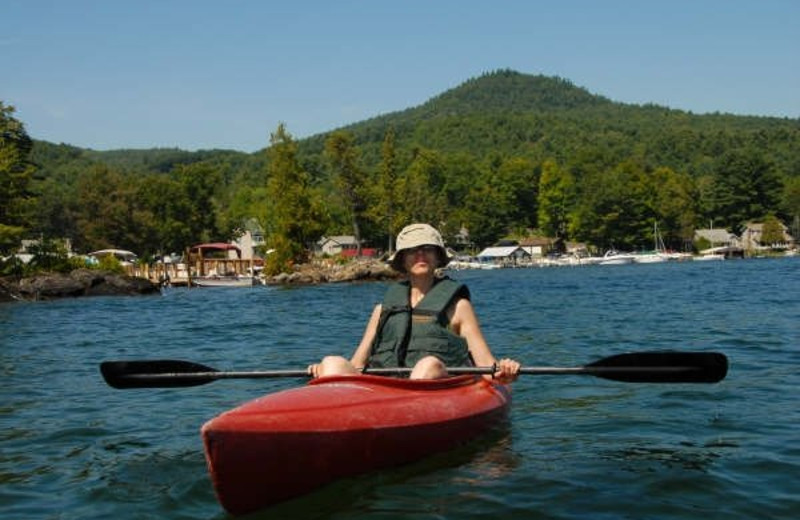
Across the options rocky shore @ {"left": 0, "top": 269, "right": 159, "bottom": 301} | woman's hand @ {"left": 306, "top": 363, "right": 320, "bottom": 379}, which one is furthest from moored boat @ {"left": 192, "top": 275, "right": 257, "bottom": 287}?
woman's hand @ {"left": 306, "top": 363, "right": 320, "bottom": 379}

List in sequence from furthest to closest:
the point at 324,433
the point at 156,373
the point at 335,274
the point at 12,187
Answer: the point at 335,274
the point at 12,187
the point at 156,373
the point at 324,433

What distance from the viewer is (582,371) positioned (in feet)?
23.3

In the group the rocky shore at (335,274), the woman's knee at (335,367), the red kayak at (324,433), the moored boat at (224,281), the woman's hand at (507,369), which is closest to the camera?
the red kayak at (324,433)

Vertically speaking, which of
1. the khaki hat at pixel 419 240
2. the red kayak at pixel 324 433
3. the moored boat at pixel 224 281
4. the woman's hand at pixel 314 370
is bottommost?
the moored boat at pixel 224 281

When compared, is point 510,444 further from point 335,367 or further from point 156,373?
point 156,373

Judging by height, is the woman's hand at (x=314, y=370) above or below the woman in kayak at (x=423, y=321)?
below

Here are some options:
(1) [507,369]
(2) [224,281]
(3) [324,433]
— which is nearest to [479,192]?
(2) [224,281]

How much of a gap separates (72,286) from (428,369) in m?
38.6

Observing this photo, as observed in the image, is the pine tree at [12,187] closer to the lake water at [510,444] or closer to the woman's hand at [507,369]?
the lake water at [510,444]

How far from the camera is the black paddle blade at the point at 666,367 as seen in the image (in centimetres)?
685

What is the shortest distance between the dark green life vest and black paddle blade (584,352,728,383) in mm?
1190

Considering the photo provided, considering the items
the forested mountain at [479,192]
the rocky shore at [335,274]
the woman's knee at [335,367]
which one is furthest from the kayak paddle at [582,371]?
the rocky shore at [335,274]

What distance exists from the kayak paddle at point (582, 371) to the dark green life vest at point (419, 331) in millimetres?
265

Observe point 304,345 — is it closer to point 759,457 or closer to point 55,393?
point 55,393
